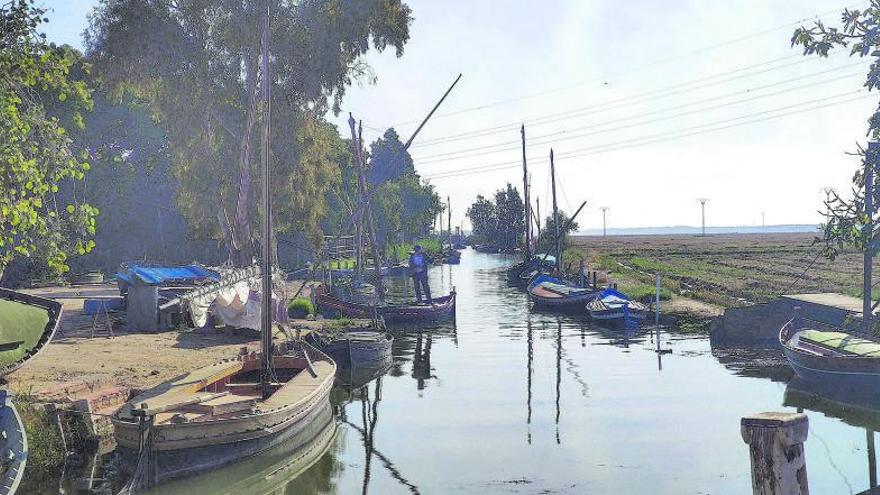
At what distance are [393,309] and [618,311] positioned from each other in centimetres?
1204

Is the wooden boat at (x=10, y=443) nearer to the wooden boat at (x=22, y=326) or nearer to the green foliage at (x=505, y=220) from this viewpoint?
the wooden boat at (x=22, y=326)

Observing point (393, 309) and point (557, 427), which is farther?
point (393, 309)

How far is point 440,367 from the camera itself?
29.5m

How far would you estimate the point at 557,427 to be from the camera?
66.1ft

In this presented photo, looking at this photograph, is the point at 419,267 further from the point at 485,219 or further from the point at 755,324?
the point at 485,219

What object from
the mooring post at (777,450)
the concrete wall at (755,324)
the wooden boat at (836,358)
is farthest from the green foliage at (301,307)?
the mooring post at (777,450)

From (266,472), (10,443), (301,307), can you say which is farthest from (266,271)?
(301,307)

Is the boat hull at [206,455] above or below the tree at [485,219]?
below

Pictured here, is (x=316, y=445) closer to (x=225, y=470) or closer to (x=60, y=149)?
(x=225, y=470)

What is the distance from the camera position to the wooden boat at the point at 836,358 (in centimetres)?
2030

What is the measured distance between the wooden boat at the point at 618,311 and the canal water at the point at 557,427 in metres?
4.68

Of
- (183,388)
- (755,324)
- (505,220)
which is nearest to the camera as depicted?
(183,388)

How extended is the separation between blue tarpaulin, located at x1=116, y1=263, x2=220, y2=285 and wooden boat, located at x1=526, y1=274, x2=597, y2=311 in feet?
71.5

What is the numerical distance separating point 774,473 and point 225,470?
37.2 feet
